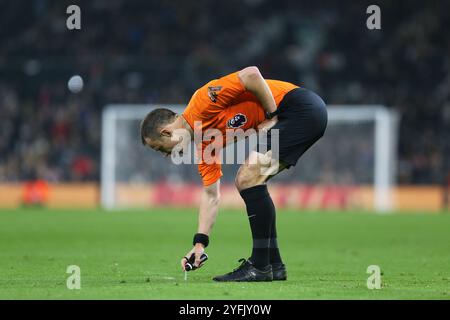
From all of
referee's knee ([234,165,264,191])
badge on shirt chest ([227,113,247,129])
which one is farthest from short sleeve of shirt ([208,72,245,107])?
referee's knee ([234,165,264,191])

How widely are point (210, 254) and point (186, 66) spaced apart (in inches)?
651

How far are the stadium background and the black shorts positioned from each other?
18099mm

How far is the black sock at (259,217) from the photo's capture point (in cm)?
862

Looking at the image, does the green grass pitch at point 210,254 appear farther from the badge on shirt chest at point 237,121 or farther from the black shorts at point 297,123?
the badge on shirt chest at point 237,121

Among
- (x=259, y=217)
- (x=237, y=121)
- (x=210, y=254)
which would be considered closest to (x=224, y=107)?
(x=237, y=121)

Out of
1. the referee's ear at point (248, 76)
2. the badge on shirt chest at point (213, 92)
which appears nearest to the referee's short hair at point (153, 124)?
the badge on shirt chest at point (213, 92)

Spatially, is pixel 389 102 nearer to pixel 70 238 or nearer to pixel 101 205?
pixel 101 205

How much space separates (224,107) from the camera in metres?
8.65

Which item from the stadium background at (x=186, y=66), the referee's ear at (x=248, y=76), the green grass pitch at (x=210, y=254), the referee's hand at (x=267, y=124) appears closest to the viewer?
the green grass pitch at (x=210, y=254)

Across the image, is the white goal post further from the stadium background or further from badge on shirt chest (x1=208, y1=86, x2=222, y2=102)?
badge on shirt chest (x1=208, y1=86, x2=222, y2=102)

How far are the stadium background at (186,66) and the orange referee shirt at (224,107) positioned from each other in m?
18.3

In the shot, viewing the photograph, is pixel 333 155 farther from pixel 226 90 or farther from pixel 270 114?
pixel 226 90

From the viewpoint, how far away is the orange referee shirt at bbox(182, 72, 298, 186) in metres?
8.54
